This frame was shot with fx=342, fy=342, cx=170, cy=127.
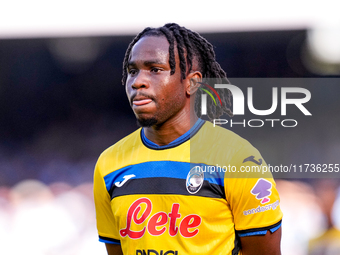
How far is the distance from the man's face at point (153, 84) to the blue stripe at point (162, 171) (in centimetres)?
21

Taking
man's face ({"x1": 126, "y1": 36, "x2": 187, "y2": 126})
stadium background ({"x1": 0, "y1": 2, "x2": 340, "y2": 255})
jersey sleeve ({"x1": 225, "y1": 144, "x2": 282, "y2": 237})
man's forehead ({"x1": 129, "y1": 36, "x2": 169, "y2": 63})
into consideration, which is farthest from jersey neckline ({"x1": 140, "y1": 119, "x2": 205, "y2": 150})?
stadium background ({"x1": 0, "y1": 2, "x2": 340, "y2": 255})

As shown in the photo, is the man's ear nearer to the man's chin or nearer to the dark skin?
the dark skin

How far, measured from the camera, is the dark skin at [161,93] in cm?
159

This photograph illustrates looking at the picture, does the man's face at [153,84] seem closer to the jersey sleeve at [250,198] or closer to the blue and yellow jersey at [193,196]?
the blue and yellow jersey at [193,196]

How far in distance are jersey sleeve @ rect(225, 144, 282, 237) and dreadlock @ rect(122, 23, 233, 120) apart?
47 centimetres

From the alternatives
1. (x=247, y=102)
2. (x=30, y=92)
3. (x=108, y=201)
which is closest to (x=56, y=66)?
(x=30, y=92)

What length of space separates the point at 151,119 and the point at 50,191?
380 cm

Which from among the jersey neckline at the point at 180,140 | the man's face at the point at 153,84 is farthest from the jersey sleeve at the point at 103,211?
the man's face at the point at 153,84

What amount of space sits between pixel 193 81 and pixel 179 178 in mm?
496

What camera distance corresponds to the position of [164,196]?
160 cm

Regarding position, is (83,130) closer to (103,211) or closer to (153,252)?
(103,211)

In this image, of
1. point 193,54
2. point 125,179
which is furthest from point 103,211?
point 193,54

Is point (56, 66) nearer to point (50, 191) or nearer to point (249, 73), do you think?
point (50, 191)

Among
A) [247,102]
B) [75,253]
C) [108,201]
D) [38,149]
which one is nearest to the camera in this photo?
[108,201]
